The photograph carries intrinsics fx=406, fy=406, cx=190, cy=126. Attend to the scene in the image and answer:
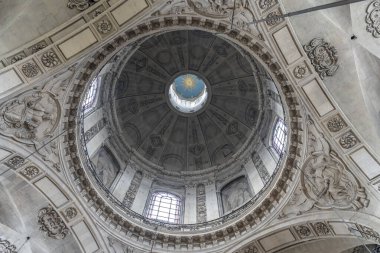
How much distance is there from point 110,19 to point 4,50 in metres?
3.61

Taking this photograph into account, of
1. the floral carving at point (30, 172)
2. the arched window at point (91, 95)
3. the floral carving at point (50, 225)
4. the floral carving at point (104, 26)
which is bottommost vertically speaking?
the floral carving at point (50, 225)

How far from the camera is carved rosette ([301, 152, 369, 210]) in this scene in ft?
46.5

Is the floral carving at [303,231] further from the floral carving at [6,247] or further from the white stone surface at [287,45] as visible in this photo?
the floral carving at [6,247]

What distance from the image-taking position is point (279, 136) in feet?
61.9

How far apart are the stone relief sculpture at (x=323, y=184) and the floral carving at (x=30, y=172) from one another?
30.9 feet

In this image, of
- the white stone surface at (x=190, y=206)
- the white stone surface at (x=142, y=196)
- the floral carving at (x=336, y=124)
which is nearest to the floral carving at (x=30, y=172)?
the white stone surface at (x=142, y=196)

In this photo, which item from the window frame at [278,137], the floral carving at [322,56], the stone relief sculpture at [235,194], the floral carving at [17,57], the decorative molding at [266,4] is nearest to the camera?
the floral carving at [17,57]

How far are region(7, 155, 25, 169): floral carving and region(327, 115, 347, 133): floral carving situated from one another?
11082mm

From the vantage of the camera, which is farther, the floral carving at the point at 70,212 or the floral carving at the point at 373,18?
the floral carving at the point at 70,212

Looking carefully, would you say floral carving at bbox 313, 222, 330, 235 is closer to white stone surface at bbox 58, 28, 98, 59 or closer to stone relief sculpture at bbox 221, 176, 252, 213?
stone relief sculpture at bbox 221, 176, 252, 213

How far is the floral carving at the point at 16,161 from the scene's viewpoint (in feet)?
47.6

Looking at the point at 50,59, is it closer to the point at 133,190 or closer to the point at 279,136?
the point at 133,190

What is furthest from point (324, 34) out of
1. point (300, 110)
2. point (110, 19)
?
point (110, 19)

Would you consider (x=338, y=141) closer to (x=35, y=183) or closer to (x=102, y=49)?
(x=102, y=49)
